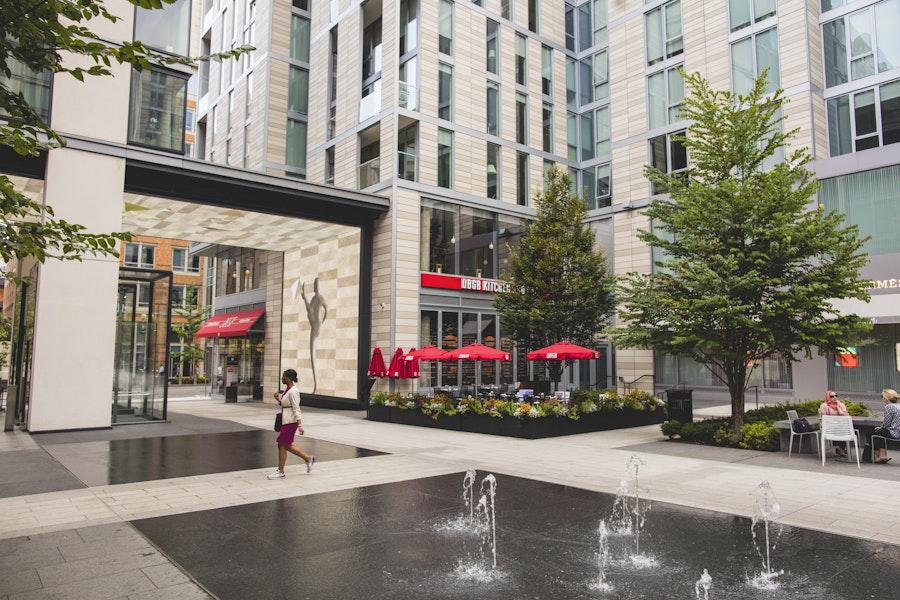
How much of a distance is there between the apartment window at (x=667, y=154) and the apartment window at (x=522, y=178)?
227 inches

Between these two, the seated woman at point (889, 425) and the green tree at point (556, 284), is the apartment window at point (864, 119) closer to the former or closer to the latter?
the green tree at point (556, 284)

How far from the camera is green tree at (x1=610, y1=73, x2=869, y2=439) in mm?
13945

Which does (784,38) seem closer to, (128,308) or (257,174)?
(257,174)

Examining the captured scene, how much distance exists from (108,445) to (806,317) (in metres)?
16.3

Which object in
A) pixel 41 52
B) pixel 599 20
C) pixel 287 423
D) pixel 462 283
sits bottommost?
pixel 287 423

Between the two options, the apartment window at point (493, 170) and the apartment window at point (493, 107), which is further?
the apartment window at point (493, 107)

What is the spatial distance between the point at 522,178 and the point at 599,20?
11.5 metres

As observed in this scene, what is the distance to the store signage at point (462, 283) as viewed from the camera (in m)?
25.3

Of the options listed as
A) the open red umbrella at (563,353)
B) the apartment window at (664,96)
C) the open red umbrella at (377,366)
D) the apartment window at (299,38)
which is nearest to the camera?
the open red umbrella at (563,353)

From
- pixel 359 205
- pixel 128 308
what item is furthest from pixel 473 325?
pixel 128 308

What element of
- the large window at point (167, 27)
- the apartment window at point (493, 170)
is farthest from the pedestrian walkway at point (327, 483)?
the apartment window at point (493, 170)

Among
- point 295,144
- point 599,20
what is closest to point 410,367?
point 295,144

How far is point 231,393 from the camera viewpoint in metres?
30.4

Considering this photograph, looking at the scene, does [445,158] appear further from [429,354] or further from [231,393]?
[231,393]
